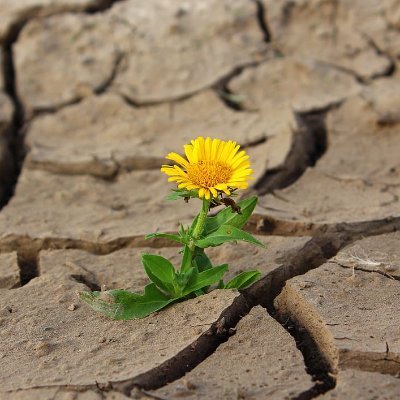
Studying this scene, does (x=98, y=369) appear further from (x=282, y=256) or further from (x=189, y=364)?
(x=282, y=256)

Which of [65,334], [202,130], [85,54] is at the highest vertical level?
[85,54]

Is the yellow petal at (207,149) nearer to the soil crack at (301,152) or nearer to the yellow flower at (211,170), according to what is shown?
the yellow flower at (211,170)

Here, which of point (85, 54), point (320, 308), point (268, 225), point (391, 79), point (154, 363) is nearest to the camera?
point (154, 363)

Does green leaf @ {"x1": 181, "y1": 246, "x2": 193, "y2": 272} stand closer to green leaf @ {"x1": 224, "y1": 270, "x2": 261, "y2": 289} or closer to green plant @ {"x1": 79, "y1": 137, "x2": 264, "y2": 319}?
green plant @ {"x1": 79, "y1": 137, "x2": 264, "y2": 319}

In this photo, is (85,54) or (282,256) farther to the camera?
(85,54)

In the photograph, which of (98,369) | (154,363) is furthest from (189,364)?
(98,369)

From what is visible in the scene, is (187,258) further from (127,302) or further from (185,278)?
(127,302)
